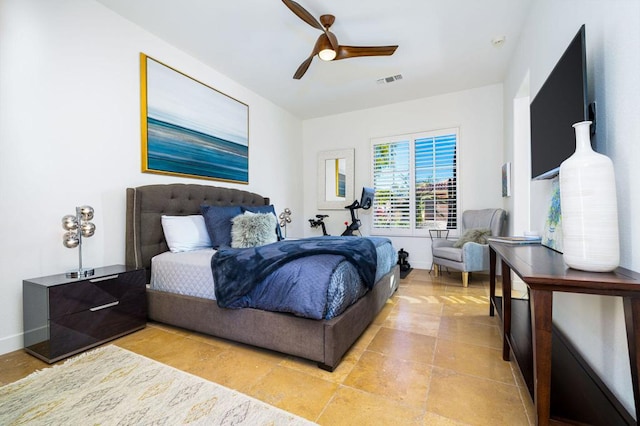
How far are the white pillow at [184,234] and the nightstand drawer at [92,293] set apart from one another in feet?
1.57

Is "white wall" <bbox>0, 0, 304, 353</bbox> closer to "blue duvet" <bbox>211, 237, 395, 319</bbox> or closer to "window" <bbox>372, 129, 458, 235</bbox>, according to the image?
"blue duvet" <bbox>211, 237, 395, 319</bbox>

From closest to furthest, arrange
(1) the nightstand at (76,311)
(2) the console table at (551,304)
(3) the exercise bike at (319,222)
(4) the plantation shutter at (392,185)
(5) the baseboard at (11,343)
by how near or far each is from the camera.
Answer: (2) the console table at (551,304) → (1) the nightstand at (76,311) → (5) the baseboard at (11,343) → (4) the plantation shutter at (392,185) → (3) the exercise bike at (319,222)

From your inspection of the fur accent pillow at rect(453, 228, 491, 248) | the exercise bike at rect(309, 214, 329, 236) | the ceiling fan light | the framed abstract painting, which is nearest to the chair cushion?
the fur accent pillow at rect(453, 228, 491, 248)

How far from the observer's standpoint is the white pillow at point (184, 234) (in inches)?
110

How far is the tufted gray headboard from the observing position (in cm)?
264

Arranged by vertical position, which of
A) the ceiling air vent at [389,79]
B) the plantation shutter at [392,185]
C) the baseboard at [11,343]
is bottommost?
the baseboard at [11,343]

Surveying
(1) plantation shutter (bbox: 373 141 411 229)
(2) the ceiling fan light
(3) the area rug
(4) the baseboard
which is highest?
(2) the ceiling fan light

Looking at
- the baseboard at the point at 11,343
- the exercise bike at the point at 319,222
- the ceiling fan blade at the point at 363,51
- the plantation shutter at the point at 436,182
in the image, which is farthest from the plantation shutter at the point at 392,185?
the baseboard at the point at 11,343

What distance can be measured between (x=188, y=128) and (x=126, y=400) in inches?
111

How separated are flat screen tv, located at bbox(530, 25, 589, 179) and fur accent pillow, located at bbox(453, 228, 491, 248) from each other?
195 centimetres

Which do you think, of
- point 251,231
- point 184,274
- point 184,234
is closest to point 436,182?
point 251,231

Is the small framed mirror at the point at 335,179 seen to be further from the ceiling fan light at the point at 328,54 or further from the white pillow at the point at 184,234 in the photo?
the white pillow at the point at 184,234

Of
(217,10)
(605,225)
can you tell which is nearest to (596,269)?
(605,225)

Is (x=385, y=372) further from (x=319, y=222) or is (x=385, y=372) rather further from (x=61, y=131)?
(x=319, y=222)
